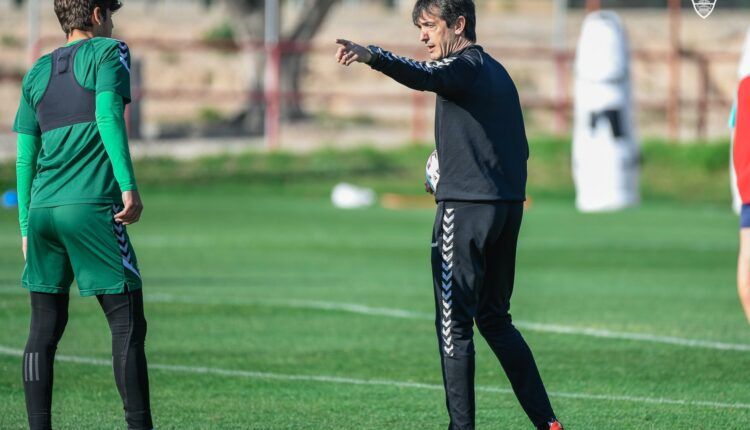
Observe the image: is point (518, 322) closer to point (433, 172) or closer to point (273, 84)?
point (433, 172)

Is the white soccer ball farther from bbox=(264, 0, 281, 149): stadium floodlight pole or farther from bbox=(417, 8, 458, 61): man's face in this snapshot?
bbox=(264, 0, 281, 149): stadium floodlight pole

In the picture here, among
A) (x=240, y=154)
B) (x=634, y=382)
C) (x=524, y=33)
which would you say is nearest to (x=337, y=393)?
(x=634, y=382)

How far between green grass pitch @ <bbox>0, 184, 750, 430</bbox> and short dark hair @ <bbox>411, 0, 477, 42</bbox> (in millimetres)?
2227

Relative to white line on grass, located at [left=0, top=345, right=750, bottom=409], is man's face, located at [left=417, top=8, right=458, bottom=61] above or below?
above

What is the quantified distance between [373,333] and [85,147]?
5.15m

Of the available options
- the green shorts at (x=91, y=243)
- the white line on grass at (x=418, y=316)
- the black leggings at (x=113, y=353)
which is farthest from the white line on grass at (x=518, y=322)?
the green shorts at (x=91, y=243)

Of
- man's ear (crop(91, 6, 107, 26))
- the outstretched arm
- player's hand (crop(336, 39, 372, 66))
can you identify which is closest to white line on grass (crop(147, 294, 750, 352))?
the outstretched arm

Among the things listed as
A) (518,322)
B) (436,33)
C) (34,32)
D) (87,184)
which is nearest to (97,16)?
(87,184)

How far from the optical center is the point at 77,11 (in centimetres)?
628

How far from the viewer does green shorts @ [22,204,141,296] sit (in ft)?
20.4

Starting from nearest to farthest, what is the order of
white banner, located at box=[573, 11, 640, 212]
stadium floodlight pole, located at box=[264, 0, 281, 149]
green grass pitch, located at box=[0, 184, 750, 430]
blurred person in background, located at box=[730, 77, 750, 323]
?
1. blurred person in background, located at box=[730, 77, 750, 323]
2. green grass pitch, located at box=[0, 184, 750, 430]
3. white banner, located at box=[573, 11, 640, 212]
4. stadium floodlight pole, located at box=[264, 0, 281, 149]

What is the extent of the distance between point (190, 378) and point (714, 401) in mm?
3141

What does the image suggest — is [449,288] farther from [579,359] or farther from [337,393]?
[579,359]

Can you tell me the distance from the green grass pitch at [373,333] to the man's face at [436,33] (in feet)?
6.90
